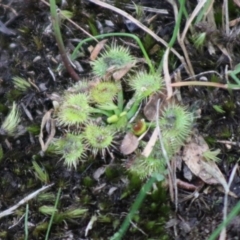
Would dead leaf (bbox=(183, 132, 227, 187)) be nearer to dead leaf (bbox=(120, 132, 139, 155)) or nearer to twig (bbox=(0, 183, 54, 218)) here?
dead leaf (bbox=(120, 132, 139, 155))

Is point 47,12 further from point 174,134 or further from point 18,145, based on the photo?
point 174,134

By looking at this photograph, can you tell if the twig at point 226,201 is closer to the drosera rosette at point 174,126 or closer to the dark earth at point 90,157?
Answer: the dark earth at point 90,157

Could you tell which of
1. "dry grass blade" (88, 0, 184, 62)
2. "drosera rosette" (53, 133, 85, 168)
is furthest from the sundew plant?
"dry grass blade" (88, 0, 184, 62)

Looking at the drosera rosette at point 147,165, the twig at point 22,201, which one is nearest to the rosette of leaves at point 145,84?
the drosera rosette at point 147,165

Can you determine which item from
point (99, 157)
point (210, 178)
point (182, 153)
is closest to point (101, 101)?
point (99, 157)

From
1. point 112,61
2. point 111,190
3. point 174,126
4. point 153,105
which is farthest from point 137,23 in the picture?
point 111,190
